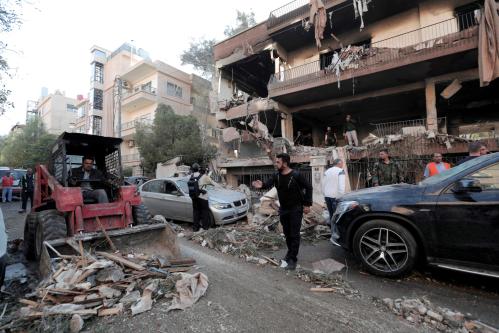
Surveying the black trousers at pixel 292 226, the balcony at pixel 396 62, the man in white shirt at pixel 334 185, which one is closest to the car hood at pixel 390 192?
the black trousers at pixel 292 226

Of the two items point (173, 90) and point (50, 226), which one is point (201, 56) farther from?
point (50, 226)

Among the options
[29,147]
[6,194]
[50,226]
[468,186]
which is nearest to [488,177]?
[468,186]

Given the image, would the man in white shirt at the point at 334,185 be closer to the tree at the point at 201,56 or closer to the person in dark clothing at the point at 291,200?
the person in dark clothing at the point at 291,200

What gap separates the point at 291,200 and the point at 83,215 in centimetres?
348

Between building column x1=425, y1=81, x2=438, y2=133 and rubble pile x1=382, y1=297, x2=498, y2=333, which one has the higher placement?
building column x1=425, y1=81, x2=438, y2=133

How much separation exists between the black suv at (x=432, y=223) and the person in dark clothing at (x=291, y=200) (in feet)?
2.10

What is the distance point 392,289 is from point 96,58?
36497 millimetres

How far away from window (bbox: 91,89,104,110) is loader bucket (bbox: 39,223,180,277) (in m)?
31.4

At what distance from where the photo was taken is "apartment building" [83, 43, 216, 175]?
80.6 feet

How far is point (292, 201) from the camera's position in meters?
3.96

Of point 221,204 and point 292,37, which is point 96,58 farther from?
point 221,204

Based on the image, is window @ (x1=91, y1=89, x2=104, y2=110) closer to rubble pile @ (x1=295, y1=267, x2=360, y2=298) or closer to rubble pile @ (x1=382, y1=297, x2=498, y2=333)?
rubble pile @ (x1=295, y1=267, x2=360, y2=298)

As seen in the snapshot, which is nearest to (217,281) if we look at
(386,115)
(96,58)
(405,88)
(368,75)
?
(368,75)

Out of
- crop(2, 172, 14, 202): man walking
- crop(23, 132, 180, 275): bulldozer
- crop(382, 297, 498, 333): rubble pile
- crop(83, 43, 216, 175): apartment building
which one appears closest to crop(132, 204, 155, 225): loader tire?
crop(23, 132, 180, 275): bulldozer
